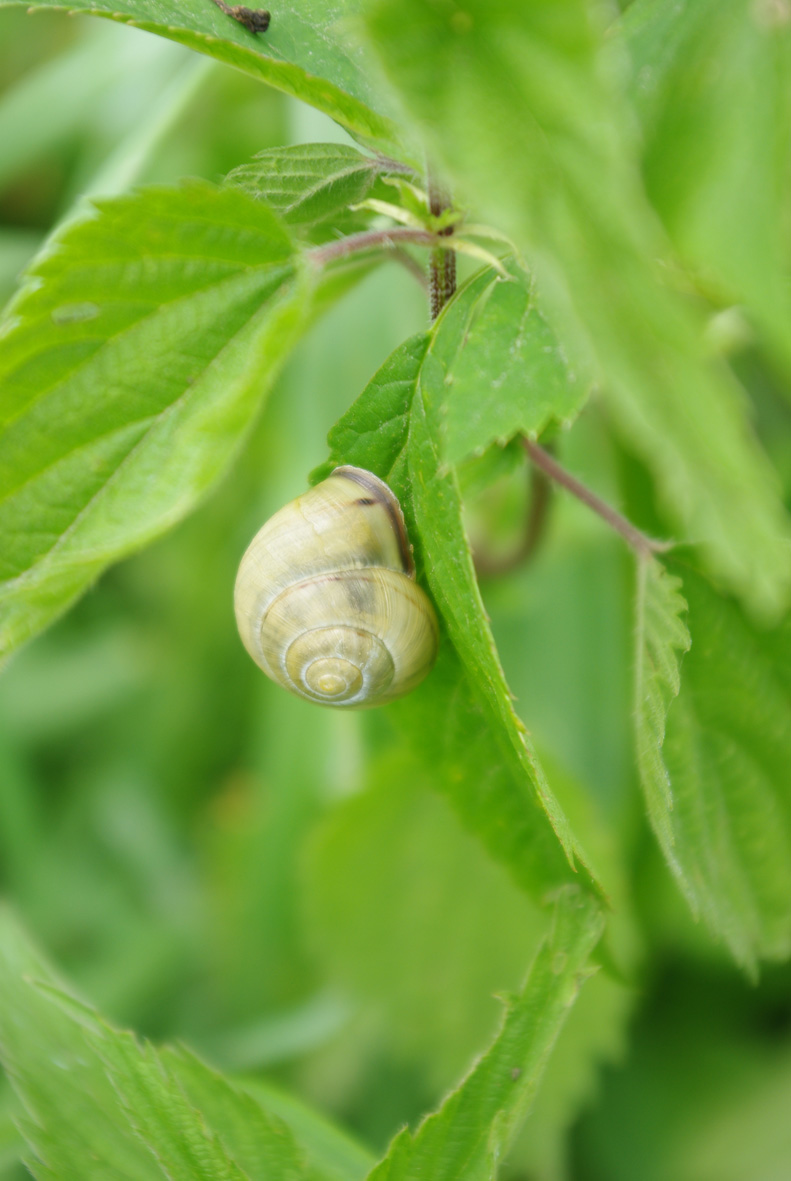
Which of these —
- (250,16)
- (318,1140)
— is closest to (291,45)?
(250,16)

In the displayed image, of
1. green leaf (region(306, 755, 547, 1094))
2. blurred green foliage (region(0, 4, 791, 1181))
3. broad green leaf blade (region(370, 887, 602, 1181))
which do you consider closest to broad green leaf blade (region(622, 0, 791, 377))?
broad green leaf blade (region(370, 887, 602, 1181))

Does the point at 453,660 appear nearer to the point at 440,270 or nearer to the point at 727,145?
the point at 440,270

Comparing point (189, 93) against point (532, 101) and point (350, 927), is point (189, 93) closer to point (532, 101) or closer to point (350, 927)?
point (532, 101)

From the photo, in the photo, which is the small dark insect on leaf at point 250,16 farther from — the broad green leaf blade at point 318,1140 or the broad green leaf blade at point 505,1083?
the broad green leaf blade at point 318,1140

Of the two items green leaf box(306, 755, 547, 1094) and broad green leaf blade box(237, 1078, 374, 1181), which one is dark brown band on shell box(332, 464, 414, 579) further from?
green leaf box(306, 755, 547, 1094)

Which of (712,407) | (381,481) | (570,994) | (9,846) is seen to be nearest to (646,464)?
(381,481)

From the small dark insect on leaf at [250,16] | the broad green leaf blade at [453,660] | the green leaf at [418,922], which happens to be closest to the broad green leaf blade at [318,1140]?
the broad green leaf blade at [453,660]
